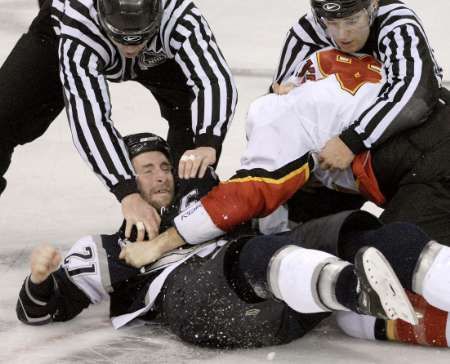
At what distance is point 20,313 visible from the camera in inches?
120

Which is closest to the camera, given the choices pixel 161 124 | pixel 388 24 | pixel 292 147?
pixel 292 147

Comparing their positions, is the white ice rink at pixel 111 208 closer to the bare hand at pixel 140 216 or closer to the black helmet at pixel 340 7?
the bare hand at pixel 140 216

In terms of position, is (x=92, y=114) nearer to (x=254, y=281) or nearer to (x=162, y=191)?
(x=162, y=191)

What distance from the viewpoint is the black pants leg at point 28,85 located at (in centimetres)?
365

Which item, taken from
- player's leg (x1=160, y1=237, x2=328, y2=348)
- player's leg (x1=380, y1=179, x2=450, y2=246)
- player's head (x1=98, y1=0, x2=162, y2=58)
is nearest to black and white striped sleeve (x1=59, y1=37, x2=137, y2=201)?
player's head (x1=98, y1=0, x2=162, y2=58)

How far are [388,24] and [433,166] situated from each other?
426 mm

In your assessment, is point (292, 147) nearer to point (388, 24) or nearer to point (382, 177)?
point (382, 177)

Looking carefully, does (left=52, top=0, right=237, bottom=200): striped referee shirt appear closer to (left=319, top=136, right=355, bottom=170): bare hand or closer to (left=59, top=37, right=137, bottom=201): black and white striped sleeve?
(left=59, top=37, right=137, bottom=201): black and white striped sleeve

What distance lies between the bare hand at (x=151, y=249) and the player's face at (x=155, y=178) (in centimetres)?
20

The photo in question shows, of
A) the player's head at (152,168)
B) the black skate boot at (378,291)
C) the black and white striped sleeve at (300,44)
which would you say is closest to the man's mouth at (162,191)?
the player's head at (152,168)

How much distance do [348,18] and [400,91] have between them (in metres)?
0.25

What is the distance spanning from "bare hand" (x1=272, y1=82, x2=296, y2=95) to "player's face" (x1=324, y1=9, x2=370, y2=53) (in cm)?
18

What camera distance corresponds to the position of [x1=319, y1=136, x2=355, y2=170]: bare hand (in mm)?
3090

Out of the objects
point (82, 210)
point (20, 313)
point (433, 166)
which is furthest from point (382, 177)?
point (82, 210)
